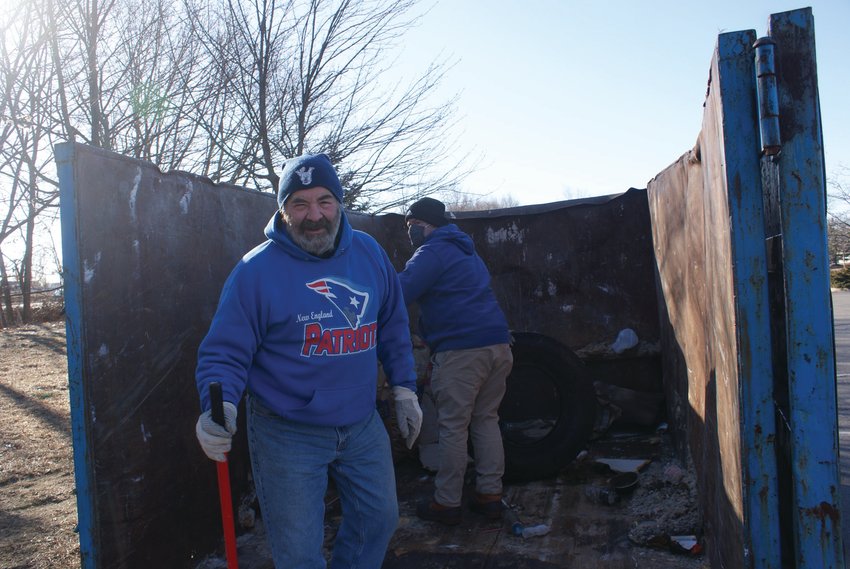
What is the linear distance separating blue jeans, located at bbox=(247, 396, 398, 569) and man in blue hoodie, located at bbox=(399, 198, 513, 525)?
4.83 ft

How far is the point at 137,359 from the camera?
320cm

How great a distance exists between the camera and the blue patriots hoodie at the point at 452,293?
14.5 feet

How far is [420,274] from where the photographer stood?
4.39 m

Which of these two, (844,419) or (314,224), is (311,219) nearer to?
(314,224)

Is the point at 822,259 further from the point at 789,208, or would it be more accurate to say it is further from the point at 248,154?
the point at 248,154

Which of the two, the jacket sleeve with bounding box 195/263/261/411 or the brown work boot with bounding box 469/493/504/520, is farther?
the brown work boot with bounding box 469/493/504/520

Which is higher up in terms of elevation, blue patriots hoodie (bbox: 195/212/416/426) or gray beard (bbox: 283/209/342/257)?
gray beard (bbox: 283/209/342/257)

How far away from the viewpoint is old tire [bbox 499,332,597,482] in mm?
5004

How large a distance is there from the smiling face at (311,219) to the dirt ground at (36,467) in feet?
7.37

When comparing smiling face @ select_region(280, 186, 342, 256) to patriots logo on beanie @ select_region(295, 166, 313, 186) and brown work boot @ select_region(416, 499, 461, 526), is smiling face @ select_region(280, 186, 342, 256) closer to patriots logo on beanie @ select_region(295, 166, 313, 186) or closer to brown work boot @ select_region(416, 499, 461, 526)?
patriots logo on beanie @ select_region(295, 166, 313, 186)

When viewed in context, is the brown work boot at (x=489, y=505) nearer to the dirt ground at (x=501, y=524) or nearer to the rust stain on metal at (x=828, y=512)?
the dirt ground at (x=501, y=524)

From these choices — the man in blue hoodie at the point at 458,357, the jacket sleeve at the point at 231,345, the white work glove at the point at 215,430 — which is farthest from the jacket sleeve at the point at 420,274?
the white work glove at the point at 215,430

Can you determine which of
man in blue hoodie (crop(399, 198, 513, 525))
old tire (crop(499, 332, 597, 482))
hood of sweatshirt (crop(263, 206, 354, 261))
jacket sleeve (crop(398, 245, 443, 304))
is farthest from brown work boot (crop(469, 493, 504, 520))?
hood of sweatshirt (crop(263, 206, 354, 261))

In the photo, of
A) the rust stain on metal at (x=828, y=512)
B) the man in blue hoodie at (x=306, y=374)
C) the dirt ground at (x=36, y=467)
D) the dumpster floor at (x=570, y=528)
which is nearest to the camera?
the rust stain on metal at (x=828, y=512)
